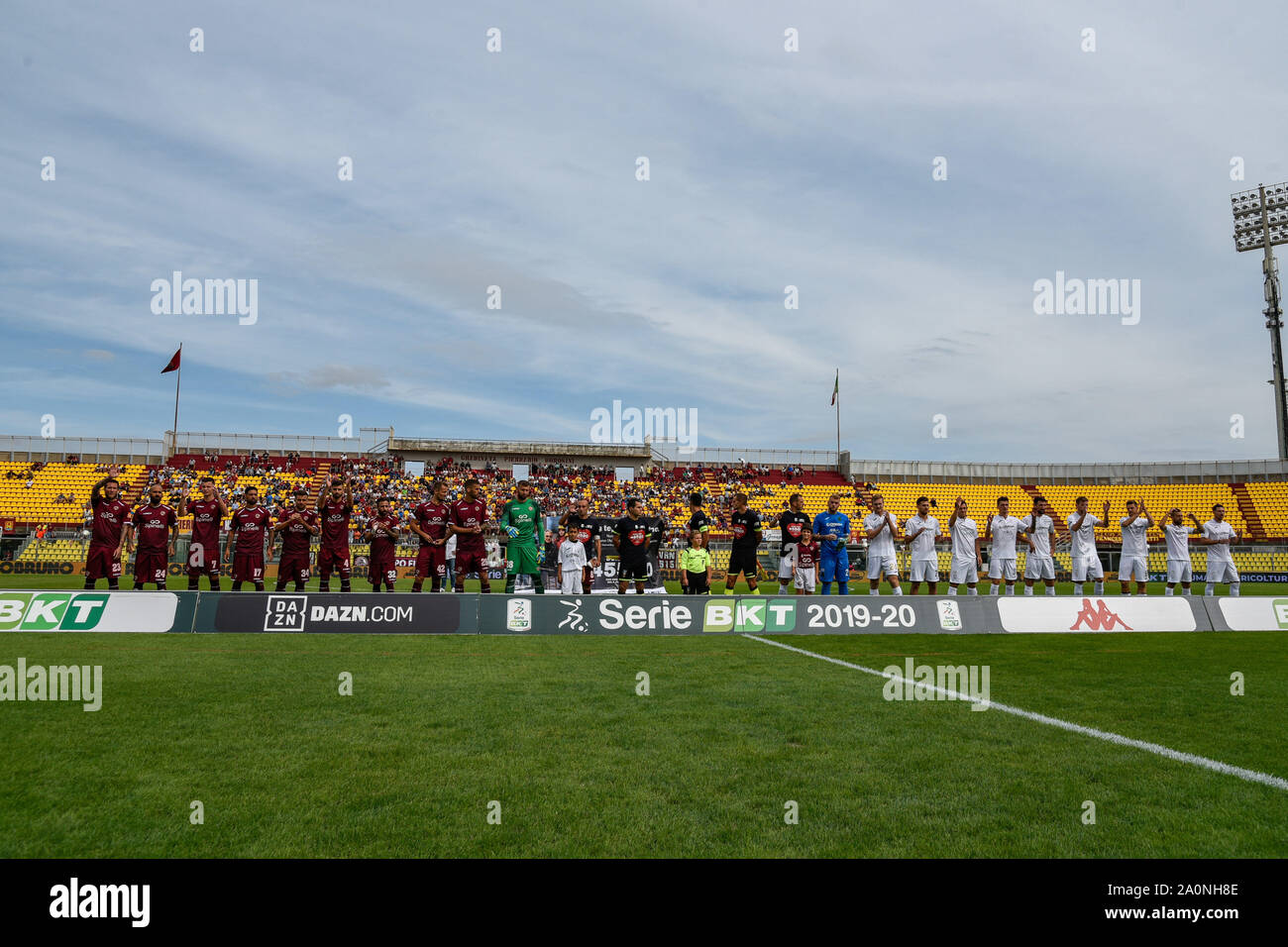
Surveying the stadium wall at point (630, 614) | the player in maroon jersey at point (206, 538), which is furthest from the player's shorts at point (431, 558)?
the player in maroon jersey at point (206, 538)

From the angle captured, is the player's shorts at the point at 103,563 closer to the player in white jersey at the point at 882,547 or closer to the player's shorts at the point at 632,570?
the player's shorts at the point at 632,570

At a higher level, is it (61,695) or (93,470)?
(93,470)

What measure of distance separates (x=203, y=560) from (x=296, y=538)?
1783mm

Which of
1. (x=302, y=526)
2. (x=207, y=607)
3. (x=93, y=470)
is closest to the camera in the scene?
(x=207, y=607)

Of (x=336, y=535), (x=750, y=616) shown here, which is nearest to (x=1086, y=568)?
(x=750, y=616)

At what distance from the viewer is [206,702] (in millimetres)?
6969

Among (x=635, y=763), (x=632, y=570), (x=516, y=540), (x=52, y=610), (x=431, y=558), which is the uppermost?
(x=516, y=540)

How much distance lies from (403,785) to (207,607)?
9.57 m

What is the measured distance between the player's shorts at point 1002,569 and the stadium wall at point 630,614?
4021 mm

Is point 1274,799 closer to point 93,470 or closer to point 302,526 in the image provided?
point 302,526

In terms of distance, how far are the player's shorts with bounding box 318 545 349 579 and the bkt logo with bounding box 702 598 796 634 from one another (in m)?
7.68

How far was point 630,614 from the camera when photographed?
1312 centimetres

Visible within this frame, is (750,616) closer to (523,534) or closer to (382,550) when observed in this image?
(523,534)

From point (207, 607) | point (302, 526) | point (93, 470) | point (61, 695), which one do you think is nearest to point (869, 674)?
point (61, 695)
